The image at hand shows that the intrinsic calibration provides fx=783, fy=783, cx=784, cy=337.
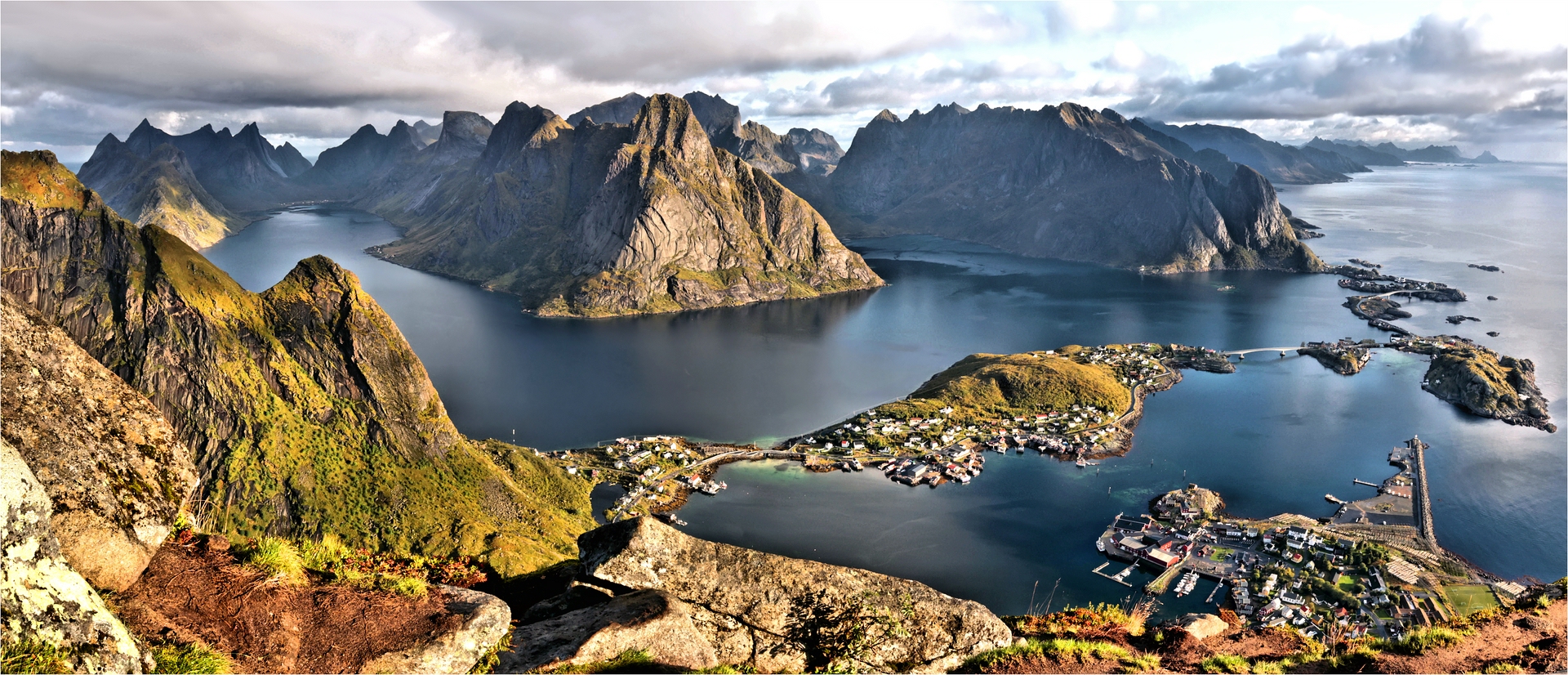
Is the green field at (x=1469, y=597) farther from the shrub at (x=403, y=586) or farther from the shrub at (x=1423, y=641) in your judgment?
the shrub at (x=403, y=586)

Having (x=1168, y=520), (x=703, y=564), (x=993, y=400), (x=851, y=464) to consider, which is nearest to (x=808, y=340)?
(x=993, y=400)

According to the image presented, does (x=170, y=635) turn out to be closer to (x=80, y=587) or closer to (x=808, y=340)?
(x=80, y=587)

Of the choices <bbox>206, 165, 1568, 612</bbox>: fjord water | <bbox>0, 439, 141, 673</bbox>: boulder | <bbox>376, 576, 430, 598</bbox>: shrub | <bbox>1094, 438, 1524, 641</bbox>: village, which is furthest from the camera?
<bbox>206, 165, 1568, 612</bbox>: fjord water

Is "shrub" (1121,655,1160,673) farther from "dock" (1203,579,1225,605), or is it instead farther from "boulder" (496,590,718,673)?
"dock" (1203,579,1225,605)

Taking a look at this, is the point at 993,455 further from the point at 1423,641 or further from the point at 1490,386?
the point at 1490,386

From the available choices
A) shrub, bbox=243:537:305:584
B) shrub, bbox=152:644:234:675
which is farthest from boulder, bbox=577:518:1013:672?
shrub, bbox=152:644:234:675

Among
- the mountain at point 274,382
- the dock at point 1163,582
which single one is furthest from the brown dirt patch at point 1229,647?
the dock at point 1163,582

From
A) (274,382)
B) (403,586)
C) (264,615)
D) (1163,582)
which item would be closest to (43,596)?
(264,615)
